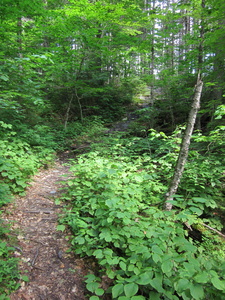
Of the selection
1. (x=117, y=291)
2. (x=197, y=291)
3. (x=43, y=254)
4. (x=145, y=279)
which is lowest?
(x=43, y=254)

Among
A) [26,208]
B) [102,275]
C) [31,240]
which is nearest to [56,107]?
[26,208]

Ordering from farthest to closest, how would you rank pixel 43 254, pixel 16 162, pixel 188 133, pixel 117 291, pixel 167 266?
pixel 16 162
pixel 188 133
pixel 43 254
pixel 117 291
pixel 167 266

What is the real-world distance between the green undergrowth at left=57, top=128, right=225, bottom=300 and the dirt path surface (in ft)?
0.65

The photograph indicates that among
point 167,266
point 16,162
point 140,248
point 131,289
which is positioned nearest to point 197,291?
point 167,266

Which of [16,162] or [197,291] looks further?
[16,162]

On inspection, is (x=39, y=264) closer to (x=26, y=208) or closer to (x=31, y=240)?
(x=31, y=240)

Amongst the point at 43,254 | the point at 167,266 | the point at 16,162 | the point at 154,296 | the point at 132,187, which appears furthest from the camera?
the point at 16,162

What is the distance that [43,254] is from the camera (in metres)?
2.68

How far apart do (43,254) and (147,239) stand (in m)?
1.69

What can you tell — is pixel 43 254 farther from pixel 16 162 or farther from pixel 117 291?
pixel 16 162

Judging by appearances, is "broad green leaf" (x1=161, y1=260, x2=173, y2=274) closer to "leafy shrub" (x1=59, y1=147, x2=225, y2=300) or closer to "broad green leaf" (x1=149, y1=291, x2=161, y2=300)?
"leafy shrub" (x1=59, y1=147, x2=225, y2=300)

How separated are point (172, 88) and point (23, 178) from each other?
8.21 meters

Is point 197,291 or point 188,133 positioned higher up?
point 188,133

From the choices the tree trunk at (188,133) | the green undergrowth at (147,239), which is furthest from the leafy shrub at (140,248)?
the tree trunk at (188,133)
